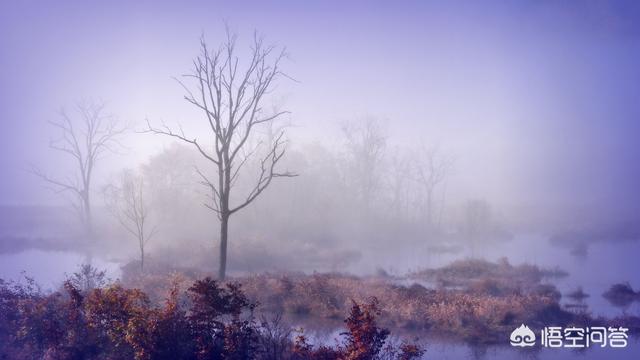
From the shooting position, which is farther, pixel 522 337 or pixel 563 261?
pixel 563 261

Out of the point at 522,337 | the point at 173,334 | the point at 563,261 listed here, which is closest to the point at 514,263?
the point at 563,261

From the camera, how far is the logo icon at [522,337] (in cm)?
1235

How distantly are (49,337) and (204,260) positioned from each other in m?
18.4

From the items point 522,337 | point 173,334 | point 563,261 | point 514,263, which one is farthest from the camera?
point 563,261

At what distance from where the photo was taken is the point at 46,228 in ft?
148

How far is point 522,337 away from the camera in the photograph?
12.6 meters

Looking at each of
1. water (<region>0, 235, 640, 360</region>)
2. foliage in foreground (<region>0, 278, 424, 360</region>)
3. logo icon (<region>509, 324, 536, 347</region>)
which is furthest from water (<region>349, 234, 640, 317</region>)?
foliage in foreground (<region>0, 278, 424, 360</region>)

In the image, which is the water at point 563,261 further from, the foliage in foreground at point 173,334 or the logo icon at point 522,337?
the foliage in foreground at point 173,334

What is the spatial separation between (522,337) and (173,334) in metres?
9.02

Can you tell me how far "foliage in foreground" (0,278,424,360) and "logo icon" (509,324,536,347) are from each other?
4.72 meters

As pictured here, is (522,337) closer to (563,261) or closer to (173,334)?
(173,334)

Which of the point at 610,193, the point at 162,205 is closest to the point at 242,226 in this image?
the point at 162,205

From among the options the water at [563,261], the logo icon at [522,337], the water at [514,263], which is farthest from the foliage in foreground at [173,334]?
the water at [563,261]

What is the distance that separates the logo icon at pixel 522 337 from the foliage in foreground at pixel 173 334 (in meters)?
4.72
